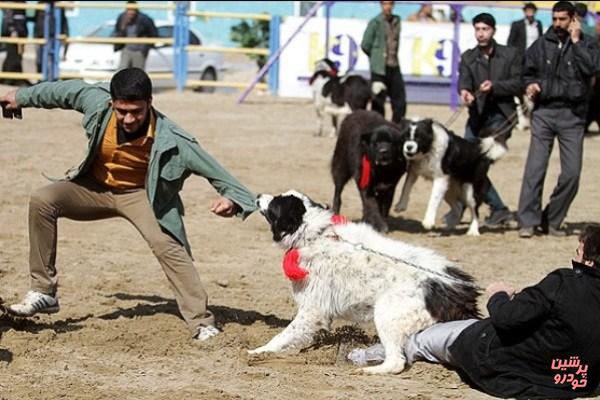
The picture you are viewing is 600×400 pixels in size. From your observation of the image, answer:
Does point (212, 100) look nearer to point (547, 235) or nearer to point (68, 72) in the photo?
point (68, 72)

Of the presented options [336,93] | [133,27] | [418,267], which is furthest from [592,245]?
[133,27]

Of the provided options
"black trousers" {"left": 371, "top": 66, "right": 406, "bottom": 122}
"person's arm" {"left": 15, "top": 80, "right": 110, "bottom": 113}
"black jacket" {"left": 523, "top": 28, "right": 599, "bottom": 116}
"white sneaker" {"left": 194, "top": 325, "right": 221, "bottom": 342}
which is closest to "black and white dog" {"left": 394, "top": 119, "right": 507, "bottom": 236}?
"black jacket" {"left": 523, "top": 28, "right": 599, "bottom": 116}

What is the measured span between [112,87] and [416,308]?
6.88ft

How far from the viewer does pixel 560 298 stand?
5.44 metres

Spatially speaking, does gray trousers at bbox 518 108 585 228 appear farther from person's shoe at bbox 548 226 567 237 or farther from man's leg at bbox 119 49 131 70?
man's leg at bbox 119 49 131 70

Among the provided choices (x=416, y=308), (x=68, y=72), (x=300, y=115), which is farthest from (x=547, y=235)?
(x=68, y=72)

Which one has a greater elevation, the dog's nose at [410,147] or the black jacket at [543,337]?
the dog's nose at [410,147]

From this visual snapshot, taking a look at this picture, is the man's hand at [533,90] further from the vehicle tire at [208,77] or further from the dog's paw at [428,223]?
the vehicle tire at [208,77]

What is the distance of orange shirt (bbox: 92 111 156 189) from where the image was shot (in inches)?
271

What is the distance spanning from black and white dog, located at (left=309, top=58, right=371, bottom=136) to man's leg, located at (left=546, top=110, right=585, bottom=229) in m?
6.25

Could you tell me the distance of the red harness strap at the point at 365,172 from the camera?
433 inches

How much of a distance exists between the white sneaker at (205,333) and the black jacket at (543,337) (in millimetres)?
1847

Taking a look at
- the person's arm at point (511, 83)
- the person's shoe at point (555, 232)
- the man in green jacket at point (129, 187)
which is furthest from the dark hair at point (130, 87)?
the person's shoe at point (555, 232)

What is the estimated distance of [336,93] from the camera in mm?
17906
